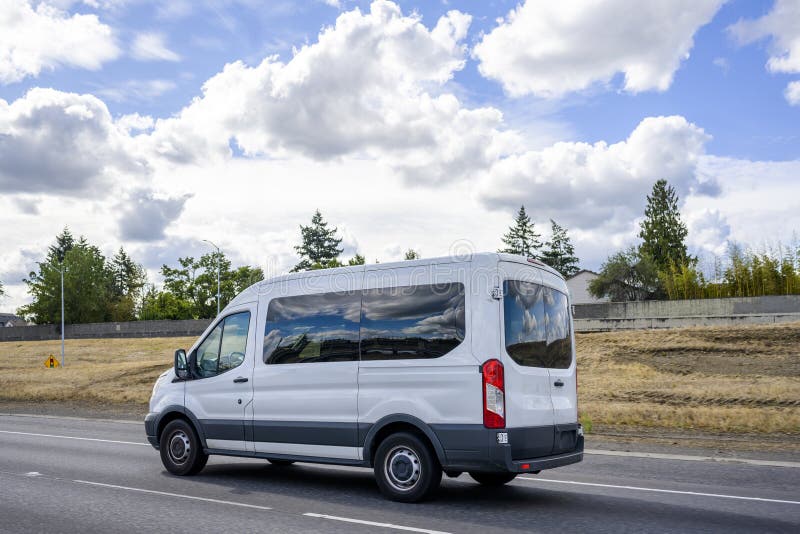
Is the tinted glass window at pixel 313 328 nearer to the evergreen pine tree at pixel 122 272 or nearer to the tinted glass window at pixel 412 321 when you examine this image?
the tinted glass window at pixel 412 321

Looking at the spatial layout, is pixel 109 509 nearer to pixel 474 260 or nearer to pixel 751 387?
pixel 474 260

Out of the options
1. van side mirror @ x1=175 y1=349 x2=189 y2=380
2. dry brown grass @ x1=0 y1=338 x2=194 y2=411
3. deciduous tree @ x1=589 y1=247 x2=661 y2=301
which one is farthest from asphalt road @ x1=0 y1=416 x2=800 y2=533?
deciduous tree @ x1=589 y1=247 x2=661 y2=301

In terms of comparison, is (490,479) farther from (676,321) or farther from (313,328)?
(676,321)

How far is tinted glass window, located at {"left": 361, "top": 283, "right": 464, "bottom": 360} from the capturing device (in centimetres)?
758

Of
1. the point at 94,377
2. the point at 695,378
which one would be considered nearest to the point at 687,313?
the point at 695,378

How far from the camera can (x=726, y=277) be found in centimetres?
3466

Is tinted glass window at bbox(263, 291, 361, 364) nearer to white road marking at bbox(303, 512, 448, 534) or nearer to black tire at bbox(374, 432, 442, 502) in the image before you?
black tire at bbox(374, 432, 442, 502)

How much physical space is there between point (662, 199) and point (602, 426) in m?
70.5

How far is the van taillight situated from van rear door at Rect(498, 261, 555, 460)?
64 mm

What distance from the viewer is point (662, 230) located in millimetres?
79438

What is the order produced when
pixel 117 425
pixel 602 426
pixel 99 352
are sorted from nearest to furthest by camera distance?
1. pixel 602 426
2. pixel 117 425
3. pixel 99 352

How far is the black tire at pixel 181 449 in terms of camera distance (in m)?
9.59

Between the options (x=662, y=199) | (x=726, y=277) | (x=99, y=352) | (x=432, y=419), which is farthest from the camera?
(x=662, y=199)

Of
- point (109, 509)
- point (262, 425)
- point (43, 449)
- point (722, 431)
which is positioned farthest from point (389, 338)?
point (722, 431)
